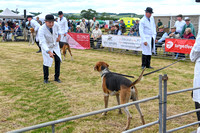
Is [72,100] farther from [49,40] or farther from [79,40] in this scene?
[79,40]

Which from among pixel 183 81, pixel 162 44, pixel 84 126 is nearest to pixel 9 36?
pixel 162 44

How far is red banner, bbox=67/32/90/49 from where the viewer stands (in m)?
16.5

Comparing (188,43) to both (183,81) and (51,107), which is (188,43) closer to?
(183,81)

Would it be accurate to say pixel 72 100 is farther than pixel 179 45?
No

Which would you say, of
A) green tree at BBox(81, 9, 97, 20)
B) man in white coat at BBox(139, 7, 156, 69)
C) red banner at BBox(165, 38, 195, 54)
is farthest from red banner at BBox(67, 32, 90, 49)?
green tree at BBox(81, 9, 97, 20)

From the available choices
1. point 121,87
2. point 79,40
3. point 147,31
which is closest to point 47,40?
point 121,87

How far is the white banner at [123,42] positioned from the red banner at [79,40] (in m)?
1.49

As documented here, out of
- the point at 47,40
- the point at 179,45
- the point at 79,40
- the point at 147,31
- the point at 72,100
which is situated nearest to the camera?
the point at 72,100

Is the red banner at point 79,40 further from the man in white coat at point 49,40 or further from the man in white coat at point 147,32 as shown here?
the man in white coat at point 49,40

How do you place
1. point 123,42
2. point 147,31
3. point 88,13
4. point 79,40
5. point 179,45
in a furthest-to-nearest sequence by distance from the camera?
point 88,13 < point 79,40 < point 123,42 < point 179,45 < point 147,31

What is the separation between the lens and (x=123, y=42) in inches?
562

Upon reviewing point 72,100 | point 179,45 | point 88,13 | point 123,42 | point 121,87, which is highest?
point 88,13

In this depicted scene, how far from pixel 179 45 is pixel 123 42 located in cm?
356

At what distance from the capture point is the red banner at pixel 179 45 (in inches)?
450
